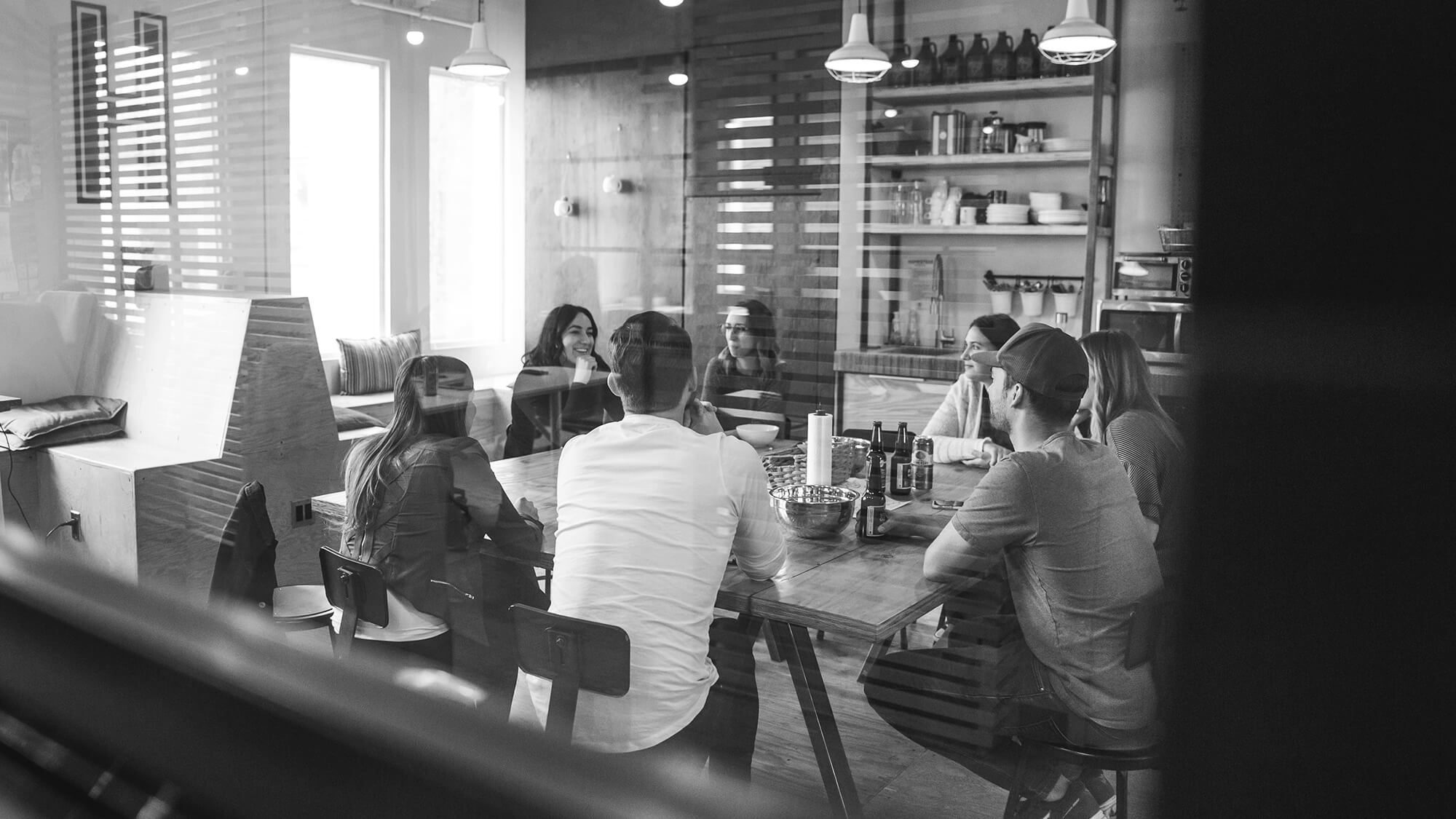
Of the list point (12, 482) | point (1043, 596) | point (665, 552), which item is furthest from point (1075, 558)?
point (12, 482)

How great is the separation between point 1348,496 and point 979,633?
1.01ft

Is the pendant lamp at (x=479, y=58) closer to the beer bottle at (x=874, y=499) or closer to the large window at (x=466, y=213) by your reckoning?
the large window at (x=466, y=213)

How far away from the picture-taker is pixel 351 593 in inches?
30.7

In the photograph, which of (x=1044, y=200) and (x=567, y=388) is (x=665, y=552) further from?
(x=1044, y=200)

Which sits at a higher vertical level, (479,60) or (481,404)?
(479,60)

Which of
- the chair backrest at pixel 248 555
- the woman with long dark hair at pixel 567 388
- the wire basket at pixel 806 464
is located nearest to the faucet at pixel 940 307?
the wire basket at pixel 806 464

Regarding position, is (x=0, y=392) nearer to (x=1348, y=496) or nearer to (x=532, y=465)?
(x=532, y=465)

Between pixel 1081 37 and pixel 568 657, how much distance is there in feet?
1.83

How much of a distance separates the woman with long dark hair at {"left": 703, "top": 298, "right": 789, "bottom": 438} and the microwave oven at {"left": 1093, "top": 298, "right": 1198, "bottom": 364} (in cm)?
23

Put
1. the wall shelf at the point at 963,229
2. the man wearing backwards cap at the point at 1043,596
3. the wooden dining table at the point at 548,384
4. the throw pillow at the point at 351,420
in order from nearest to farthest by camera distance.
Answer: the man wearing backwards cap at the point at 1043,596, the wall shelf at the point at 963,229, the wooden dining table at the point at 548,384, the throw pillow at the point at 351,420

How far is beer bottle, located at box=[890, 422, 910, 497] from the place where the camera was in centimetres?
66

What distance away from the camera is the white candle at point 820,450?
1.89 ft

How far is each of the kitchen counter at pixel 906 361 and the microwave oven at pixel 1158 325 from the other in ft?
0.53

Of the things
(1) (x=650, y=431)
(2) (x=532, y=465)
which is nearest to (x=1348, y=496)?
(1) (x=650, y=431)
